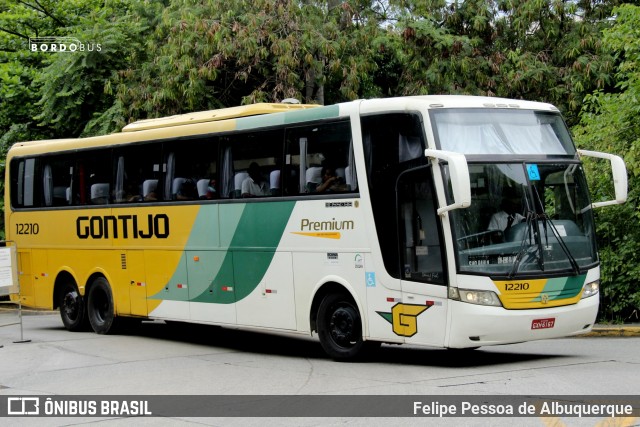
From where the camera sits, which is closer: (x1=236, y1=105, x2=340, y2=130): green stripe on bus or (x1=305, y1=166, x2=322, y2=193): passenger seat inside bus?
(x1=236, y1=105, x2=340, y2=130): green stripe on bus

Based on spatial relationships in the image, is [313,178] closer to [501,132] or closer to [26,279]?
[501,132]

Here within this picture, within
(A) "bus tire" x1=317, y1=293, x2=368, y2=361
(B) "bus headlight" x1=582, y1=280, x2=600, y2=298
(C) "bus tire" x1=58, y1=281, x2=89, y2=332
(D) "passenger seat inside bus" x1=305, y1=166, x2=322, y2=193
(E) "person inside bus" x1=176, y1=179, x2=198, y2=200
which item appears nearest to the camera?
(B) "bus headlight" x1=582, y1=280, x2=600, y2=298

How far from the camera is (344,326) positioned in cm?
1377

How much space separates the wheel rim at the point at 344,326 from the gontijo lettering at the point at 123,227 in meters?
4.51

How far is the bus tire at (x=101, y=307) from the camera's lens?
62.3 ft

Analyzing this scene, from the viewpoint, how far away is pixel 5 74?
92.1 feet

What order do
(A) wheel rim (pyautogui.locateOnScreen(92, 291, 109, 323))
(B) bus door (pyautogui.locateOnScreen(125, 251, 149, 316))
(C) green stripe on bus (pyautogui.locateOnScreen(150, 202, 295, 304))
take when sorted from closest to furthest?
(C) green stripe on bus (pyautogui.locateOnScreen(150, 202, 295, 304)) → (B) bus door (pyautogui.locateOnScreen(125, 251, 149, 316)) → (A) wheel rim (pyautogui.locateOnScreen(92, 291, 109, 323))

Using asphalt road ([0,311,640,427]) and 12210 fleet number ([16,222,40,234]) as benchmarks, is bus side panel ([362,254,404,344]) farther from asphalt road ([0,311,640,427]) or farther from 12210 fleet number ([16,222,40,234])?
12210 fleet number ([16,222,40,234])

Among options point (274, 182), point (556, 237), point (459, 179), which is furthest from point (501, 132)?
point (274, 182)

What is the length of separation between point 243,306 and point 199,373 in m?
2.57

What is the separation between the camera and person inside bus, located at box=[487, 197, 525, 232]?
1233cm

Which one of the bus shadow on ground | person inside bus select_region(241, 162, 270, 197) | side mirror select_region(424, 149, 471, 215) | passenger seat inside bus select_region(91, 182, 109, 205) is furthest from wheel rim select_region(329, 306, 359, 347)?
passenger seat inside bus select_region(91, 182, 109, 205)

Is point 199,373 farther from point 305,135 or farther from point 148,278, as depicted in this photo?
point 148,278

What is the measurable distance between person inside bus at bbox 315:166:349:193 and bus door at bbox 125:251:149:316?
521 cm
